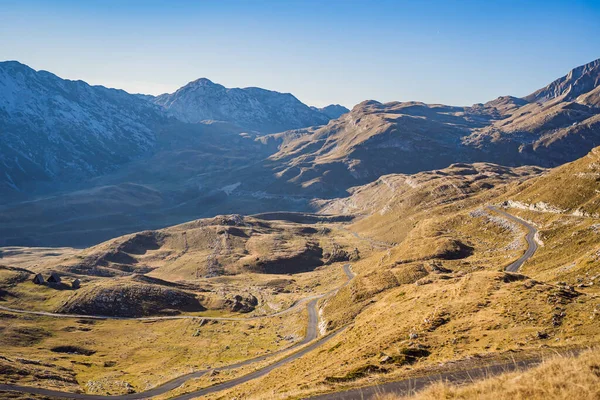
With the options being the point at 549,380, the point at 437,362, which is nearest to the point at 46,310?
the point at 437,362

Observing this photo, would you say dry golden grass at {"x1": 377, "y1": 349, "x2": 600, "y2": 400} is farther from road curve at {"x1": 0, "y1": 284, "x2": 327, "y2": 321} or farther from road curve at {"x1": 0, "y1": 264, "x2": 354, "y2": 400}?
road curve at {"x1": 0, "y1": 284, "x2": 327, "y2": 321}

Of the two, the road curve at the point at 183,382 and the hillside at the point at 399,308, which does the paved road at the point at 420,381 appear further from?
the road curve at the point at 183,382

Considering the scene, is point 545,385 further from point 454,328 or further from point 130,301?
point 130,301

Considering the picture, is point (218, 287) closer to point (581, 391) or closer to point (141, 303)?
point (141, 303)

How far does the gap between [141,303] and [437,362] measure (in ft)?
481

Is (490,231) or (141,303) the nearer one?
(490,231)

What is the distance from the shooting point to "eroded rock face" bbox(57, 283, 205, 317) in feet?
500

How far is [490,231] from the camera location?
135 meters

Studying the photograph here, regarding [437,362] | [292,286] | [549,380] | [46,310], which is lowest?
[292,286]


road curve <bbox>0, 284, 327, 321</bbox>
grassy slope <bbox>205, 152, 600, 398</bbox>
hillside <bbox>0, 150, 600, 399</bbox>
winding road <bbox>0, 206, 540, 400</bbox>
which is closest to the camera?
winding road <bbox>0, 206, 540, 400</bbox>

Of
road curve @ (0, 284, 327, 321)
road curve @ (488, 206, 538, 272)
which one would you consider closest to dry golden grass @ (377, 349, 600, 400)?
road curve @ (488, 206, 538, 272)

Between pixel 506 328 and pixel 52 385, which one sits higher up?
pixel 506 328

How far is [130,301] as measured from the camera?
15900cm

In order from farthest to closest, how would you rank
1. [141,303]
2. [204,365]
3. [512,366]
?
[141,303] < [204,365] < [512,366]
